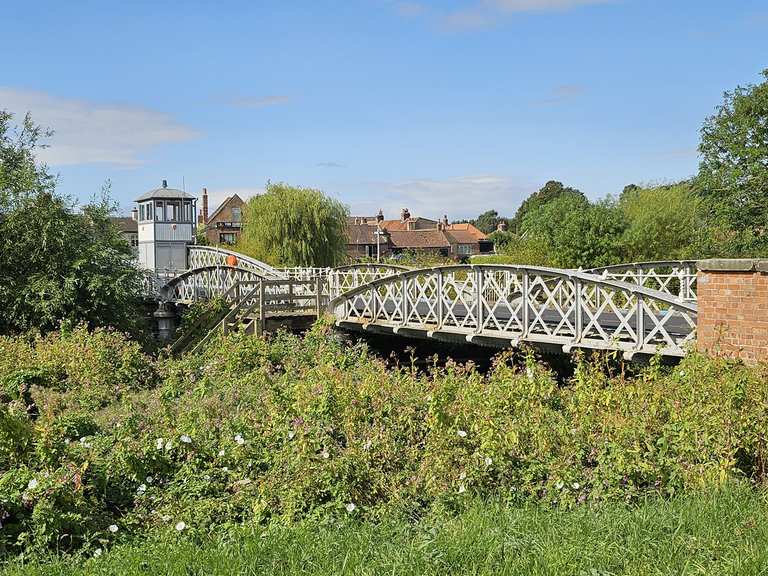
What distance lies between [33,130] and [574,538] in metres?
24.0

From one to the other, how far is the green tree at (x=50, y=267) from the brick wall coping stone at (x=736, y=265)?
15447 mm

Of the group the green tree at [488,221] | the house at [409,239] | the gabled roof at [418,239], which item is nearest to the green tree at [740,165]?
the house at [409,239]

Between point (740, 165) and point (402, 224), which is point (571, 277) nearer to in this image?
point (740, 165)

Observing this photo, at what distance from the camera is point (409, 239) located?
93312 millimetres

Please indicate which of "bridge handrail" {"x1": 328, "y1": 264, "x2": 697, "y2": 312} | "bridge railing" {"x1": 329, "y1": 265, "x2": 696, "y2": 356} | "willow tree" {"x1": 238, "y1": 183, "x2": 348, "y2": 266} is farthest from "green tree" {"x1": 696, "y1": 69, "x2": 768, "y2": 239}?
"willow tree" {"x1": 238, "y1": 183, "x2": 348, "y2": 266}

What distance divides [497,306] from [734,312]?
7846mm

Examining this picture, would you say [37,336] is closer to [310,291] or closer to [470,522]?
[310,291]

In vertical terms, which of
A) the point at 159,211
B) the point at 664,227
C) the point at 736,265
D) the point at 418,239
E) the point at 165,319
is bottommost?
the point at 165,319

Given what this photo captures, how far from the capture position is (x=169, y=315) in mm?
29750

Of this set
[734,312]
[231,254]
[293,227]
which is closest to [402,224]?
[293,227]

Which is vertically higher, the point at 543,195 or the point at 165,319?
the point at 543,195

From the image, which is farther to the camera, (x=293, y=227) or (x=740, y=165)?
(x=293, y=227)

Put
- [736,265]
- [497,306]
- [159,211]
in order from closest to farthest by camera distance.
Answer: [736,265] < [497,306] < [159,211]

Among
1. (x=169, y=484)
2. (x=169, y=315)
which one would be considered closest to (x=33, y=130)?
(x=169, y=315)
